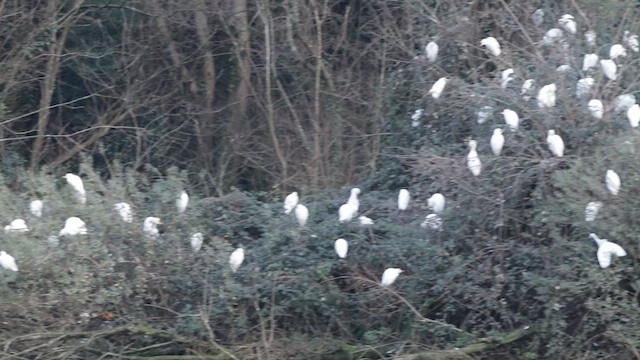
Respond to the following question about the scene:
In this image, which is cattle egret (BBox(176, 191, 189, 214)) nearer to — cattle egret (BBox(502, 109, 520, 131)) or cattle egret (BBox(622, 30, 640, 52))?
cattle egret (BBox(502, 109, 520, 131))

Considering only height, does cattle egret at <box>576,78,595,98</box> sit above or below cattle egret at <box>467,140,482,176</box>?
above

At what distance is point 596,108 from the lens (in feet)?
22.5

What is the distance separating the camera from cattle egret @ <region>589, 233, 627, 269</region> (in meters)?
6.23

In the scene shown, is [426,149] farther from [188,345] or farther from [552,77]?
[188,345]

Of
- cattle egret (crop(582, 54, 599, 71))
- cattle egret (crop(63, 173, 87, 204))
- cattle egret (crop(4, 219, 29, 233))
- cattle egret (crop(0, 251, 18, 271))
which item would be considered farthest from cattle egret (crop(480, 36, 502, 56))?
cattle egret (crop(0, 251, 18, 271))

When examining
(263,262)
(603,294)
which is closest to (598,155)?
(603,294)

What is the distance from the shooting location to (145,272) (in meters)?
7.11

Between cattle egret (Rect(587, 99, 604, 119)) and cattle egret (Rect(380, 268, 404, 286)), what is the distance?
176cm

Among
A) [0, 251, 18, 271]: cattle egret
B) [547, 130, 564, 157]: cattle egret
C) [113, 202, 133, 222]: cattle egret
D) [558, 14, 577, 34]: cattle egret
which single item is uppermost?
[547, 130, 564, 157]: cattle egret

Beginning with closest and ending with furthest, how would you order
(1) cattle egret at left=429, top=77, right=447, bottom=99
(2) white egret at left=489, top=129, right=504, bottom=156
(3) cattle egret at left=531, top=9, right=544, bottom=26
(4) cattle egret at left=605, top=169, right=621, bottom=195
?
(4) cattle egret at left=605, top=169, right=621, bottom=195
(2) white egret at left=489, top=129, right=504, bottom=156
(1) cattle egret at left=429, top=77, right=447, bottom=99
(3) cattle egret at left=531, top=9, right=544, bottom=26

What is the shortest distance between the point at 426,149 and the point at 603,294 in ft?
7.50

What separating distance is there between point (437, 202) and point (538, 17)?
2.69 meters

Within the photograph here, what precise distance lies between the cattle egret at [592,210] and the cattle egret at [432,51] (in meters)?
2.98

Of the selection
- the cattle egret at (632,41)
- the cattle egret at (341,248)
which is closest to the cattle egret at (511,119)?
the cattle egret at (341,248)
